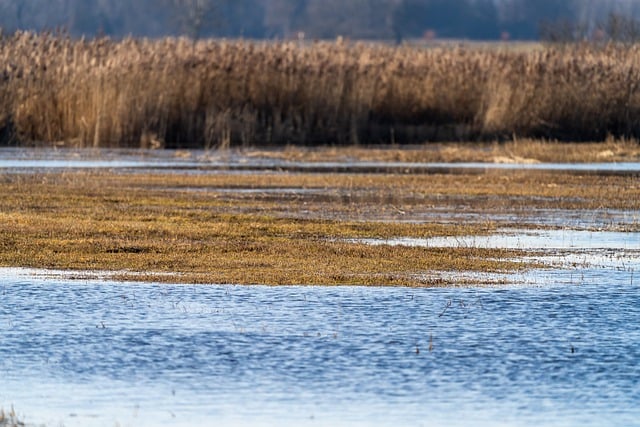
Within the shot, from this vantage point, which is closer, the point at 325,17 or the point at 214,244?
the point at 214,244

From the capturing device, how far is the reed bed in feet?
87.1

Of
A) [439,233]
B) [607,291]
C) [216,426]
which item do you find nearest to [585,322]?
[607,291]

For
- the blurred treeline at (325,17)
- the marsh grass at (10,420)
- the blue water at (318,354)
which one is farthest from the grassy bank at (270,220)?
the blurred treeline at (325,17)

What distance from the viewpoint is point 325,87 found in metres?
28.2

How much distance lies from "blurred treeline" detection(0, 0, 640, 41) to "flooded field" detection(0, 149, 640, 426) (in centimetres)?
7690

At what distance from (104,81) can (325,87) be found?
171 inches

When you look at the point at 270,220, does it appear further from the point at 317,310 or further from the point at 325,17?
the point at 325,17

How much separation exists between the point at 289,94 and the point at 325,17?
84411mm

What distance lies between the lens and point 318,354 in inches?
311

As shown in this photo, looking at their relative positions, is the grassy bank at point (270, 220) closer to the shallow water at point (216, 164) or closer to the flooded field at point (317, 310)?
→ the flooded field at point (317, 310)

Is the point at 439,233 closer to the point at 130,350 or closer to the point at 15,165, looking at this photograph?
the point at 130,350

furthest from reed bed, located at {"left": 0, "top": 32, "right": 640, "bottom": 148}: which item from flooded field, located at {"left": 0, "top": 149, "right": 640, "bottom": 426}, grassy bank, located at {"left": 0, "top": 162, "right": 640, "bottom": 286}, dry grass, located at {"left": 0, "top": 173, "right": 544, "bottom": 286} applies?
dry grass, located at {"left": 0, "top": 173, "right": 544, "bottom": 286}

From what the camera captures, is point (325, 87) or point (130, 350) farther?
point (325, 87)

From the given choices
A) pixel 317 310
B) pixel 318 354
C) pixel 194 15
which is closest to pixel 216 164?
pixel 317 310
